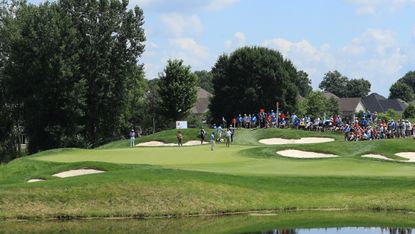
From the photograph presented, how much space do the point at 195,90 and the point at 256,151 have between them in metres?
45.2

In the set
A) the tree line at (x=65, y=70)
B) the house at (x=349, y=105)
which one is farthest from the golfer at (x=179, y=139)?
the house at (x=349, y=105)

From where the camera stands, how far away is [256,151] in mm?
48031

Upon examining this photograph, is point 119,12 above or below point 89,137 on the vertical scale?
above

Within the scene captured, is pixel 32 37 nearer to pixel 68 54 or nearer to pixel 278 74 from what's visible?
pixel 68 54

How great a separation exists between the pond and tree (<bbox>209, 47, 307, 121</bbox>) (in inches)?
2941

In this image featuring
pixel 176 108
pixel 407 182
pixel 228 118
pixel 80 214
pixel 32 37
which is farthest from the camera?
pixel 228 118

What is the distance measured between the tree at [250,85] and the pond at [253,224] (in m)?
74.7

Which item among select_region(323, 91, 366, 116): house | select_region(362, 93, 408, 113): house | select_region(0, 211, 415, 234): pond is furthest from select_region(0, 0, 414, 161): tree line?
select_region(362, 93, 408, 113): house

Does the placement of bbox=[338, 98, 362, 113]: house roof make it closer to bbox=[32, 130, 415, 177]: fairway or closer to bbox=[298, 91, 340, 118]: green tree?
bbox=[298, 91, 340, 118]: green tree

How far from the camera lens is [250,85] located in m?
104

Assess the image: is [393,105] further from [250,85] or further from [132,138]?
[132,138]

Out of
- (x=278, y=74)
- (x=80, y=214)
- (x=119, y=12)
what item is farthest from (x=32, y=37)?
(x=80, y=214)

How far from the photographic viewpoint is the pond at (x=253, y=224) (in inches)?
925

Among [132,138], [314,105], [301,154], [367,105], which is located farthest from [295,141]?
[367,105]
